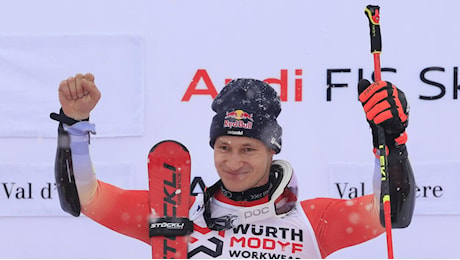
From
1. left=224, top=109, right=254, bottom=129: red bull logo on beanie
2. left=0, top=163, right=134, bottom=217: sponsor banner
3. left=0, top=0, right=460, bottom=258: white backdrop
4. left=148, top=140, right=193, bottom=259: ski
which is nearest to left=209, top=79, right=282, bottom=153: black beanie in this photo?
left=224, top=109, right=254, bottom=129: red bull logo on beanie

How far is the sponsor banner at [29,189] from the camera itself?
371 cm

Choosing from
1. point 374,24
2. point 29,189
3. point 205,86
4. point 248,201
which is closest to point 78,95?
point 248,201

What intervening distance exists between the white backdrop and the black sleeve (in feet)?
4.45

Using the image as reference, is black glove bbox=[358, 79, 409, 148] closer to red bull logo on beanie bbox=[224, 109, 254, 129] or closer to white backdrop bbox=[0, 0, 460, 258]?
red bull logo on beanie bbox=[224, 109, 254, 129]

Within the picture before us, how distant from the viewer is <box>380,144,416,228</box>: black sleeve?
2.21 metres

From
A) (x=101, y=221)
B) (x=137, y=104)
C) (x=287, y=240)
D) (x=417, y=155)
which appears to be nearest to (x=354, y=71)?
(x=417, y=155)

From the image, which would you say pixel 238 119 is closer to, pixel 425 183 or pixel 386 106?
pixel 386 106

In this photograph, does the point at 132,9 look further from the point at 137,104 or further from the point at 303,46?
the point at 303,46

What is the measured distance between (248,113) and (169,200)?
0.45m

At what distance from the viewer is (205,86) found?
3674 millimetres

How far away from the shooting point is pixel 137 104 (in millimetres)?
3682

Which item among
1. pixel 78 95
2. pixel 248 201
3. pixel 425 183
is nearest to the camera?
pixel 78 95

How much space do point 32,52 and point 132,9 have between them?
0.63 meters

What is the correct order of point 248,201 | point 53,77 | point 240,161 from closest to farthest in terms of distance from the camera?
point 240,161, point 248,201, point 53,77
